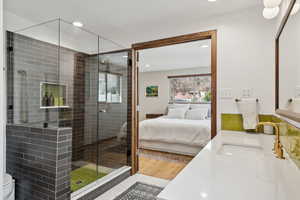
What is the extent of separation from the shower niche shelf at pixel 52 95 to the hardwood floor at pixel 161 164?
70.5 inches

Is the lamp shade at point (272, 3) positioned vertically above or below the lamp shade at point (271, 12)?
above

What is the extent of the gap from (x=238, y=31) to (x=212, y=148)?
1.50 metres

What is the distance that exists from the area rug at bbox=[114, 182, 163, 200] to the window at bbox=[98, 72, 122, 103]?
145 centimetres

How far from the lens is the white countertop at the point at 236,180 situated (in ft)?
2.00

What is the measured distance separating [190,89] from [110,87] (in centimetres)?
369

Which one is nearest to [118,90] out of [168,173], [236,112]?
[168,173]

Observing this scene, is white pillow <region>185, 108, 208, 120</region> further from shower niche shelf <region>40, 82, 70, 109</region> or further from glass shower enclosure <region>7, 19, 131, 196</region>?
shower niche shelf <region>40, 82, 70, 109</region>

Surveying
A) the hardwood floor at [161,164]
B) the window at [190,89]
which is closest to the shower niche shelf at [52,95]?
the hardwood floor at [161,164]

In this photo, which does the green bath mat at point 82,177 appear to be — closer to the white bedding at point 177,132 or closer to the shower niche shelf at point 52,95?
the shower niche shelf at point 52,95

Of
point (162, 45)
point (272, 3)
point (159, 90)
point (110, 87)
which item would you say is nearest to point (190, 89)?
point (159, 90)

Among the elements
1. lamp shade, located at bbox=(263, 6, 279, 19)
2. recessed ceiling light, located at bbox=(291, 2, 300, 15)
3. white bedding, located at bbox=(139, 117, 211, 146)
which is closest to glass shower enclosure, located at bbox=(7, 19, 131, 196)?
white bedding, located at bbox=(139, 117, 211, 146)

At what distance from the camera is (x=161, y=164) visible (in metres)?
3.19

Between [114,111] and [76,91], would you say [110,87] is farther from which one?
[76,91]

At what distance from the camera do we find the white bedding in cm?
359
